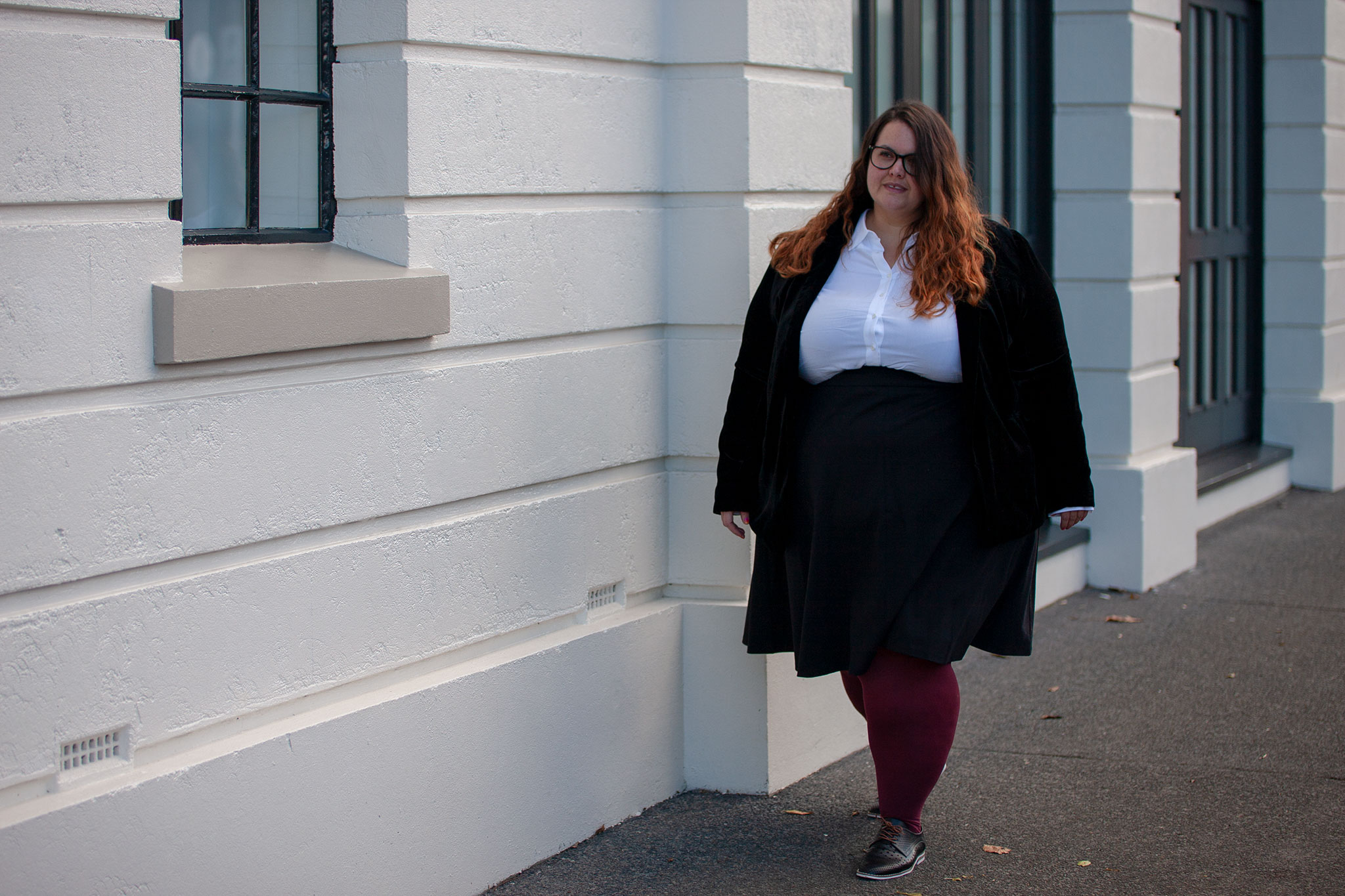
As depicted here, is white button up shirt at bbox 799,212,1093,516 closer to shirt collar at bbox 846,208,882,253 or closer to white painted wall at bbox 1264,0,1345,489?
Result: shirt collar at bbox 846,208,882,253

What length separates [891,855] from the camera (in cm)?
390

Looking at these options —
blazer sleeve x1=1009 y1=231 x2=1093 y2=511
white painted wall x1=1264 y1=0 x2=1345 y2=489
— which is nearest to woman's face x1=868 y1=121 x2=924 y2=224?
blazer sleeve x1=1009 y1=231 x2=1093 y2=511

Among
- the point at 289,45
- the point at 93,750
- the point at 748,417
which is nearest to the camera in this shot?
the point at 93,750

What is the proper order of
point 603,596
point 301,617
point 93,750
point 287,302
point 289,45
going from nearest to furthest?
point 93,750 → point 287,302 → point 301,617 → point 289,45 → point 603,596

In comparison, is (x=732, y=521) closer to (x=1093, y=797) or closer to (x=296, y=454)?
(x=296, y=454)

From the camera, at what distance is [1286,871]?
3900 millimetres

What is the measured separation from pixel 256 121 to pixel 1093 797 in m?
2.95

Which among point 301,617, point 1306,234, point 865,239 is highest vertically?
point 1306,234

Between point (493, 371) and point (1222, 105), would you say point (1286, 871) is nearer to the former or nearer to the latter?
point (493, 371)

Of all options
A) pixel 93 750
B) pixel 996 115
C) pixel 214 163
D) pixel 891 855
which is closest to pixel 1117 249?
pixel 996 115

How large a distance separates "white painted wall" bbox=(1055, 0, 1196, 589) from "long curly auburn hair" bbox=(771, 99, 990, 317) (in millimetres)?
3240

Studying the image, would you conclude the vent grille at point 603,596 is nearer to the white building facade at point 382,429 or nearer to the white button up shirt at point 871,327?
the white building facade at point 382,429

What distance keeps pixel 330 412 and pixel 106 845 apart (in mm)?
1012

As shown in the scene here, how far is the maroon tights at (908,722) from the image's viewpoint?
3848 mm
